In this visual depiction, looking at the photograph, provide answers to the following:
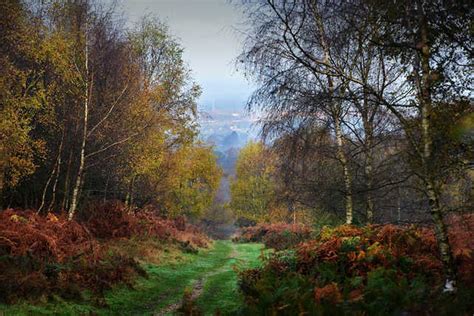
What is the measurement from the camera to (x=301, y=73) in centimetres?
1222

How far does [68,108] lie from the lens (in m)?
15.5

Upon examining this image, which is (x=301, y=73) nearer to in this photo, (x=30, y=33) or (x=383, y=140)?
Result: (x=383, y=140)

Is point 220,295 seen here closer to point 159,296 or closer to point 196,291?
point 196,291

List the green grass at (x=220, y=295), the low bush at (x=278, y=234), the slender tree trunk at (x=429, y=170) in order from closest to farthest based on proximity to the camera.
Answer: the slender tree trunk at (x=429, y=170) < the green grass at (x=220, y=295) < the low bush at (x=278, y=234)

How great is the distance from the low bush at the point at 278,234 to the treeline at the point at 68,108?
8.28 m

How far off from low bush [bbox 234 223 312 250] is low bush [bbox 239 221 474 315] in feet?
31.5

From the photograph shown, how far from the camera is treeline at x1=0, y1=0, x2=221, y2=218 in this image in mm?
12742

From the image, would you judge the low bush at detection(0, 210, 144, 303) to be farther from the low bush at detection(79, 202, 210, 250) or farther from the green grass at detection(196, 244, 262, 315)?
the low bush at detection(79, 202, 210, 250)

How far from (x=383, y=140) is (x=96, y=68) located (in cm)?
1113

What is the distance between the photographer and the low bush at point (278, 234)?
2065 cm

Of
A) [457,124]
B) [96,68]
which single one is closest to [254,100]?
[457,124]

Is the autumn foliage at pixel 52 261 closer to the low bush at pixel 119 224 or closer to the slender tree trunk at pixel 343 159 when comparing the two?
the low bush at pixel 119 224

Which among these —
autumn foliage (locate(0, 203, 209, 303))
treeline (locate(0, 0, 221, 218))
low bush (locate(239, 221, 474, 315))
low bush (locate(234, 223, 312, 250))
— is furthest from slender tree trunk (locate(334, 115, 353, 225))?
treeline (locate(0, 0, 221, 218))

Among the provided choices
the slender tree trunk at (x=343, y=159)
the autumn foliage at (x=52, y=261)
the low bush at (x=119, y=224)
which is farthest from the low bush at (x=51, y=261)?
the slender tree trunk at (x=343, y=159)
